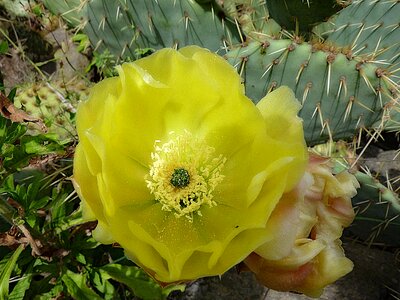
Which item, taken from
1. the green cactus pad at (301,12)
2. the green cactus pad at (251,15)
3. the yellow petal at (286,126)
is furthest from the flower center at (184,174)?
the green cactus pad at (251,15)

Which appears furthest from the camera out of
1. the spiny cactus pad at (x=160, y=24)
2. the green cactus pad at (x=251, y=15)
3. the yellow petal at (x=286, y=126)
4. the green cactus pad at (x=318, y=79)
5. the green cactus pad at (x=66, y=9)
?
the green cactus pad at (x=66, y=9)

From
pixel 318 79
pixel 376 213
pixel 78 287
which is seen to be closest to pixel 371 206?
pixel 376 213

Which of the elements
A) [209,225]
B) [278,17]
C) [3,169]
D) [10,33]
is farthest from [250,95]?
[10,33]

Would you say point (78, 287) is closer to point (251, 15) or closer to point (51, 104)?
point (51, 104)

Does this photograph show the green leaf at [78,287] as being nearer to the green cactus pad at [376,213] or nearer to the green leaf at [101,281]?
the green leaf at [101,281]

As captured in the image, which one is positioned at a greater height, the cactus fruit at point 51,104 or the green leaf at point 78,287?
the cactus fruit at point 51,104

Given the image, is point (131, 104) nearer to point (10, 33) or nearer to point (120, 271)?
point (120, 271)

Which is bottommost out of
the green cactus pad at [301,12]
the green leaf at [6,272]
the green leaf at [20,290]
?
the green leaf at [20,290]
